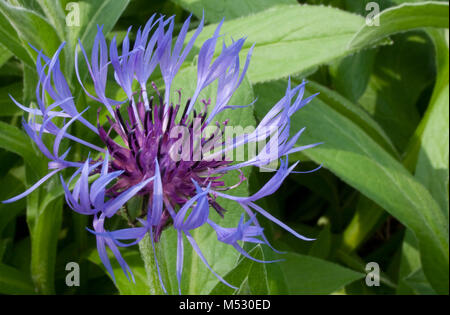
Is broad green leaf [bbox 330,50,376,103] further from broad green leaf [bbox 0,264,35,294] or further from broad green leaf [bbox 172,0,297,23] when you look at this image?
broad green leaf [bbox 0,264,35,294]

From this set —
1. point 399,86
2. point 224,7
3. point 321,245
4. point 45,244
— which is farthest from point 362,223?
point 45,244

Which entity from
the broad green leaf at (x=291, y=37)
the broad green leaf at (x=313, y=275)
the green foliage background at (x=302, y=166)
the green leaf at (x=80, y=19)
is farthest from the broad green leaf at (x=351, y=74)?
the green leaf at (x=80, y=19)

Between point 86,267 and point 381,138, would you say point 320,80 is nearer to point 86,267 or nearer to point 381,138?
point 381,138

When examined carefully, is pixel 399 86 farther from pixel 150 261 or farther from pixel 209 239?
pixel 150 261

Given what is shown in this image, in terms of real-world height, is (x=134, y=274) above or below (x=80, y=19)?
below

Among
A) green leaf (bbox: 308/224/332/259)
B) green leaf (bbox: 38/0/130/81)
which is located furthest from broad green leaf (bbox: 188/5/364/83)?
green leaf (bbox: 308/224/332/259)
